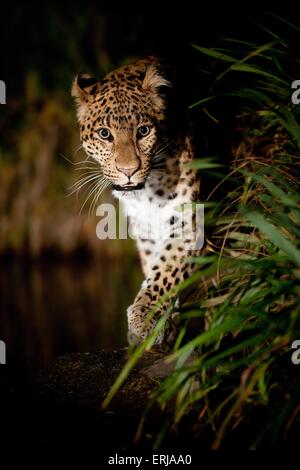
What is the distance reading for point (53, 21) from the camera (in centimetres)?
1330

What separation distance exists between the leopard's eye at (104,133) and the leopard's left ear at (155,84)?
42 centimetres

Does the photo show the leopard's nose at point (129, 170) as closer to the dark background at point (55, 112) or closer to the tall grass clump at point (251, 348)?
the tall grass clump at point (251, 348)

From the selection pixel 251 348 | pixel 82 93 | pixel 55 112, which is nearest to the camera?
pixel 251 348

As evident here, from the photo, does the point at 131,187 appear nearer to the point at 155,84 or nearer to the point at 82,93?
the point at 155,84

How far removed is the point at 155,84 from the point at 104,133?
0.51 m

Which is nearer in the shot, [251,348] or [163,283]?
[251,348]

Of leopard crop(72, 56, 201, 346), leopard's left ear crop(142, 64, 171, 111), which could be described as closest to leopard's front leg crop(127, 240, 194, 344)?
leopard crop(72, 56, 201, 346)

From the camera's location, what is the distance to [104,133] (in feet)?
17.8

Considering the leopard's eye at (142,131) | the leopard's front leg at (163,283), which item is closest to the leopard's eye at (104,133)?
the leopard's eye at (142,131)

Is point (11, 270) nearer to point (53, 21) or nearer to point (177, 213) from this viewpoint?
point (53, 21)

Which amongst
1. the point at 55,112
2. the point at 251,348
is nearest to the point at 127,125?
the point at 251,348

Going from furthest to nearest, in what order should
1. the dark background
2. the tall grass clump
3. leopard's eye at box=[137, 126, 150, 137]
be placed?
the dark background
leopard's eye at box=[137, 126, 150, 137]
the tall grass clump

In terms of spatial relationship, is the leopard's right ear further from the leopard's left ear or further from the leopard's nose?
the leopard's nose

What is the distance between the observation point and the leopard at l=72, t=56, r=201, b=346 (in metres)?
5.25
